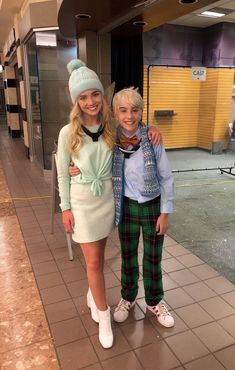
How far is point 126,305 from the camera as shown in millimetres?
2199

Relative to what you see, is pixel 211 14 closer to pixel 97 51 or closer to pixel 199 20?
pixel 199 20

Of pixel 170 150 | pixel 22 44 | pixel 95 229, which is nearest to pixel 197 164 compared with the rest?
pixel 170 150

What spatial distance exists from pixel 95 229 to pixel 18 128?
1022 centimetres

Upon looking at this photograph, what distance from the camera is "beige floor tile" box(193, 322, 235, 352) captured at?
1.95m

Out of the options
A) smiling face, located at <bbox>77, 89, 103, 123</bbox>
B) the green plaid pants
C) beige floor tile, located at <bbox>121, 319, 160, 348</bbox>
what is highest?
smiling face, located at <bbox>77, 89, 103, 123</bbox>

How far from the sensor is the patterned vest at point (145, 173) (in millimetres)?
1772

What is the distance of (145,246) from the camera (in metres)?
2.04

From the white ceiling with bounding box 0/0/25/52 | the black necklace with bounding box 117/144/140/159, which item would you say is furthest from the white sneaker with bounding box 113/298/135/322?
the white ceiling with bounding box 0/0/25/52

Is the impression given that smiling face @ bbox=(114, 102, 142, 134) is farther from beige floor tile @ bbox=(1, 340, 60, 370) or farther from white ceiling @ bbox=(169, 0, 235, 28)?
white ceiling @ bbox=(169, 0, 235, 28)

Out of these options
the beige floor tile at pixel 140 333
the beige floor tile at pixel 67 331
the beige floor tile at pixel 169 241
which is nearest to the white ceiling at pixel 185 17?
the beige floor tile at pixel 169 241

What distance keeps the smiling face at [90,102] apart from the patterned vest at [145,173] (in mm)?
250

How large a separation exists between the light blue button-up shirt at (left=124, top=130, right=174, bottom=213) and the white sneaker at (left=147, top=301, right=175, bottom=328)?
0.76 m

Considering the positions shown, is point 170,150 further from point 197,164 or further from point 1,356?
point 1,356

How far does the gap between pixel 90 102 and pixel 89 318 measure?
1.47 metres
